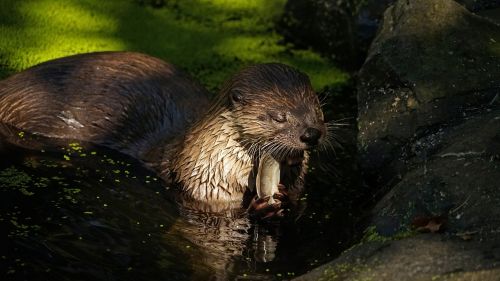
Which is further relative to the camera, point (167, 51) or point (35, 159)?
point (167, 51)

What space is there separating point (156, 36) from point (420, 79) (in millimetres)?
2574

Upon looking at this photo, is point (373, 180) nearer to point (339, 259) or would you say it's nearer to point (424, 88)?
point (424, 88)

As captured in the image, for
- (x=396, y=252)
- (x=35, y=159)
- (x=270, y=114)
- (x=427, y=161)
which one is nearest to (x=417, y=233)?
(x=396, y=252)

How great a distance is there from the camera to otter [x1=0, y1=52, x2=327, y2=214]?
4457 millimetres

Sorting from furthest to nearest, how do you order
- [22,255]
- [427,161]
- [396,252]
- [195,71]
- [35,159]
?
[195,71] < [35,159] < [427,161] < [22,255] < [396,252]

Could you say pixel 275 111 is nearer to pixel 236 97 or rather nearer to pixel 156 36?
pixel 236 97

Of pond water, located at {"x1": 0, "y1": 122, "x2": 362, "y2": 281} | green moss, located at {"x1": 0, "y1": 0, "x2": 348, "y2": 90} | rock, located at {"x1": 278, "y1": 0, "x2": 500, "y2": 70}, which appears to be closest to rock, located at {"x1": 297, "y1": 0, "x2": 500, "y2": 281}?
pond water, located at {"x1": 0, "y1": 122, "x2": 362, "y2": 281}

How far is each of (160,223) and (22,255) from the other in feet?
2.43

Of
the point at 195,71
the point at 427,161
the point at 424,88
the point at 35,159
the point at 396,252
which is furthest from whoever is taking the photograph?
the point at 195,71

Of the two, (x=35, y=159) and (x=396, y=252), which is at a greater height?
(x=396, y=252)

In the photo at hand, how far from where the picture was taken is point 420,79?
4.62 meters

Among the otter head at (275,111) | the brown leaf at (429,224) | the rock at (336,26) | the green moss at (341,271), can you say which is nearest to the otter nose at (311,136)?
the otter head at (275,111)

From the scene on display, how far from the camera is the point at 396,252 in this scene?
337 cm

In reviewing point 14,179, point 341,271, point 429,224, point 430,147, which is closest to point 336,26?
point 430,147
